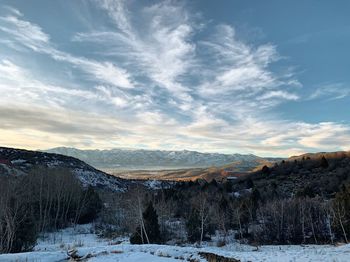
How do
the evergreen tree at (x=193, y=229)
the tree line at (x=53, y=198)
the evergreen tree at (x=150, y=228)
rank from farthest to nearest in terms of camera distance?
1. the tree line at (x=53, y=198)
2. the evergreen tree at (x=193, y=229)
3. the evergreen tree at (x=150, y=228)

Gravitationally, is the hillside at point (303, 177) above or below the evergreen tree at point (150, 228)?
above

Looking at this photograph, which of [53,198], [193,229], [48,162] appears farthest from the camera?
[48,162]

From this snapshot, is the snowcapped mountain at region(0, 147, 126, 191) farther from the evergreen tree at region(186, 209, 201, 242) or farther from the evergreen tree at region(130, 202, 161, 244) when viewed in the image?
the evergreen tree at region(130, 202, 161, 244)

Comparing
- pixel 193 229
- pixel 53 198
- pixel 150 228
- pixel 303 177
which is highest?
pixel 303 177

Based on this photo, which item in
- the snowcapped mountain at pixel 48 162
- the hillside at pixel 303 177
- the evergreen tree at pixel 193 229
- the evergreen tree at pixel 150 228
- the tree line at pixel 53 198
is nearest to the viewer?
the evergreen tree at pixel 150 228

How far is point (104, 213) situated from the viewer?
7612 centimetres

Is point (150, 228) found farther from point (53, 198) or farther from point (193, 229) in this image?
point (53, 198)

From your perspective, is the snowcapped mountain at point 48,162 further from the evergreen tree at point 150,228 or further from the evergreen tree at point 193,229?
the evergreen tree at point 150,228

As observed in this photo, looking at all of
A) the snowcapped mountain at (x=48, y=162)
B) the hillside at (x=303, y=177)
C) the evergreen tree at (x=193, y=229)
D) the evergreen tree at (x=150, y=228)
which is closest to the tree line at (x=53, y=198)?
the evergreen tree at (x=150, y=228)

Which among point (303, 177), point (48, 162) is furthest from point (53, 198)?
point (303, 177)

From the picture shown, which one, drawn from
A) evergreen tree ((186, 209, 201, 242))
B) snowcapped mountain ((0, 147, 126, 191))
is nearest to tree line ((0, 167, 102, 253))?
evergreen tree ((186, 209, 201, 242))

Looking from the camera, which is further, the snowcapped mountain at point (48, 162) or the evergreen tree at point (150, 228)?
the snowcapped mountain at point (48, 162)

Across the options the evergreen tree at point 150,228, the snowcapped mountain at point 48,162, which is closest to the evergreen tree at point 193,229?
the evergreen tree at point 150,228

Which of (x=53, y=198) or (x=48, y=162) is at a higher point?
(x=48, y=162)
